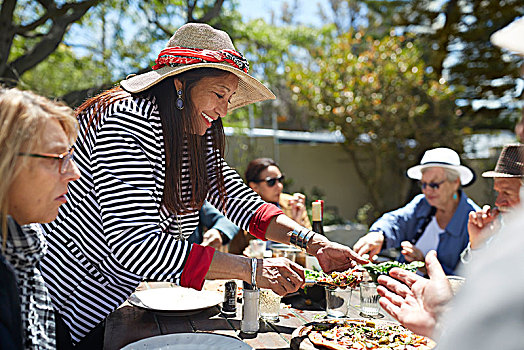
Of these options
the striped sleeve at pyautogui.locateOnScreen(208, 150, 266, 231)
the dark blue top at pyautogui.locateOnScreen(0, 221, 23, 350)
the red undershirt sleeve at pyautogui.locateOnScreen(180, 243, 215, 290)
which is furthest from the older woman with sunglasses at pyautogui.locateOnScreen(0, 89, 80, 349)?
the striped sleeve at pyautogui.locateOnScreen(208, 150, 266, 231)

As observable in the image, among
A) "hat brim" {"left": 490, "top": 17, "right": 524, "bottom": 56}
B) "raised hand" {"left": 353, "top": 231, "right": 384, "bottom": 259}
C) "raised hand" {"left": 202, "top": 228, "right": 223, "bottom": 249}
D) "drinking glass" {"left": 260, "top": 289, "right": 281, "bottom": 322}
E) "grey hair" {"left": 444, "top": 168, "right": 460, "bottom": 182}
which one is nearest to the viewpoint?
"hat brim" {"left": 490, "top": 17, "right": 524, "bottom": 56}

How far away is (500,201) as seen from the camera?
3.04m

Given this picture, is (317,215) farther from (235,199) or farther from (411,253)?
(411,253)

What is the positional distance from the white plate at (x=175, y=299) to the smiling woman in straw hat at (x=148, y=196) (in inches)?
10.8

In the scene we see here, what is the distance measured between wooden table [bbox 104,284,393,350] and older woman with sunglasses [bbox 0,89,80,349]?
496 mm

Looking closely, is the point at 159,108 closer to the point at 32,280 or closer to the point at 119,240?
the point at 119,240

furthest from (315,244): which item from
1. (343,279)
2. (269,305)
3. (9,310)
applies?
(9,310)

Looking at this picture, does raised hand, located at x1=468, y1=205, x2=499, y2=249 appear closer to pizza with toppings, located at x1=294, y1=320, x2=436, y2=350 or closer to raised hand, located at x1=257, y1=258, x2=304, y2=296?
pizza with toppings, located at x1=294, y1=320, x2=436, y2=350

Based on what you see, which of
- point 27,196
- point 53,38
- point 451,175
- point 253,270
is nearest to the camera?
point 27,196

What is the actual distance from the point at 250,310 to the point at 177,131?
74cm

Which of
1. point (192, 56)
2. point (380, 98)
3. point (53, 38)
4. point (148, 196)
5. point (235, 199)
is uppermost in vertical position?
→ point (53, 38)

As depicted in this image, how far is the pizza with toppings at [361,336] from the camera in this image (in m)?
1.58

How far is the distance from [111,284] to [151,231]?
0.30 m

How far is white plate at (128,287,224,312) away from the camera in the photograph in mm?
1985
